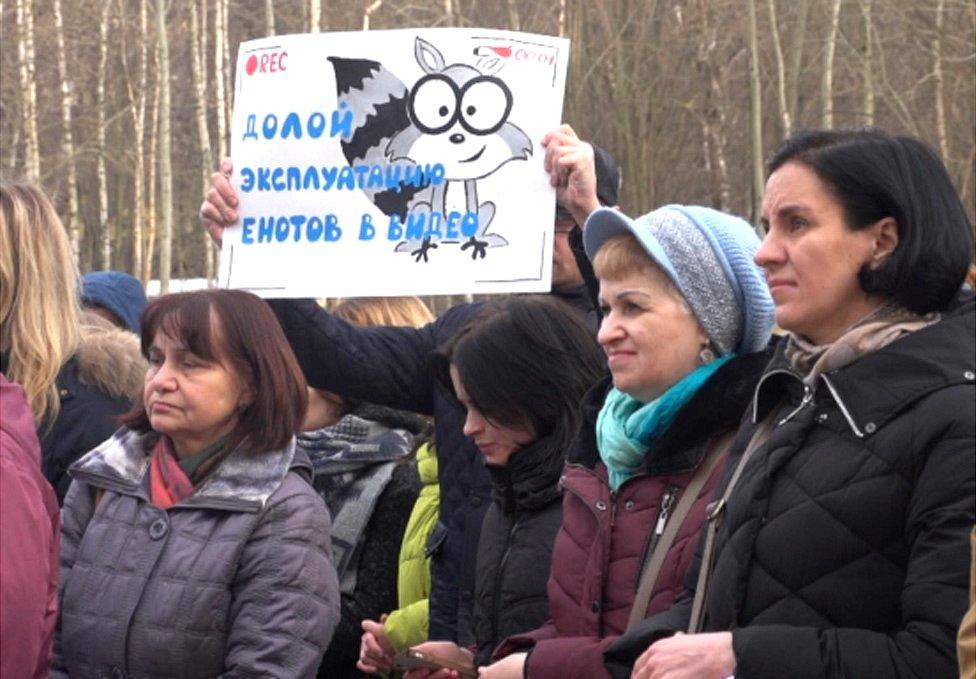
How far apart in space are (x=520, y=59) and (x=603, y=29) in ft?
89.1

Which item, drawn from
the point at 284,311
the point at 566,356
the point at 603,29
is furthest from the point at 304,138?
the point at 603,29

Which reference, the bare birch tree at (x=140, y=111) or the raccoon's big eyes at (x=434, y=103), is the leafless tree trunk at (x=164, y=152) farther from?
the raccoon's big eyes at (x=434, y=103)

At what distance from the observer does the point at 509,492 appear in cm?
386

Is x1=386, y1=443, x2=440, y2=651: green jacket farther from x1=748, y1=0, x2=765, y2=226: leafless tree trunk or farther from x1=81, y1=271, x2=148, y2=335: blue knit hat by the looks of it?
x1=748, y1=0, x2=765, y2=226: leafless tree trunk

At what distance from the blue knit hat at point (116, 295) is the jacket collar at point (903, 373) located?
4.11 meters

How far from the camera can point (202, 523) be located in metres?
3.84

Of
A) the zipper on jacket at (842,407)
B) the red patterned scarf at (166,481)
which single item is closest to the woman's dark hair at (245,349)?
the red patterned scarf at (166,481)

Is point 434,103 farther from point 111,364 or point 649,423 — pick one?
point 649,423

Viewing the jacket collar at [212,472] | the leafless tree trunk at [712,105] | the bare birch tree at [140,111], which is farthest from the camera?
the bare birch tree at [140,111]

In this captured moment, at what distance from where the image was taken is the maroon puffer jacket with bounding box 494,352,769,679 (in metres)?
3.23

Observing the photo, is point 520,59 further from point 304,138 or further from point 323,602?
point 323,602

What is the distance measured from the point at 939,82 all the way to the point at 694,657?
26809mm

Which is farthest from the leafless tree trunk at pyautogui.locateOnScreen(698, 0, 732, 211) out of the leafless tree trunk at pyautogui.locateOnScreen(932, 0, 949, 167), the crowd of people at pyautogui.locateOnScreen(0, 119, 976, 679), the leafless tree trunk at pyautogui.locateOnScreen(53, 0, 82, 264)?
the crowd of people at pyautogui.locateOnScreen(0, 119, 976, 679)

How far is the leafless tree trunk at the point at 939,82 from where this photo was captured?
27595 millimetres
